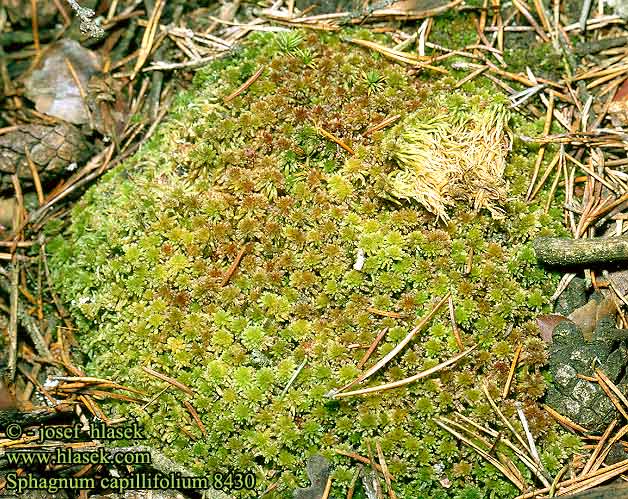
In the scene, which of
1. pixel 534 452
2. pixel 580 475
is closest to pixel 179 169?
pixel 534 452

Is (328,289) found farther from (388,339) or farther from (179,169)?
(179,169)

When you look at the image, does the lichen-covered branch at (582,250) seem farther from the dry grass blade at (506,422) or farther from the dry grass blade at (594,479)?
the dry grass blade at (594,479)

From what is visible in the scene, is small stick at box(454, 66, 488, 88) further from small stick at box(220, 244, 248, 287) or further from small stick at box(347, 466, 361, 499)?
small stick at box(347, 466, 361, 499)

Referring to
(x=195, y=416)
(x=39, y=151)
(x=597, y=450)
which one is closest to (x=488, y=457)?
(x=597, y=450)

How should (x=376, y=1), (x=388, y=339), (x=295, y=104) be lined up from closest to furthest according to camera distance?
1. (x=388, y=339)
2. (x=295, y=104)
3. (x=376, y=1)

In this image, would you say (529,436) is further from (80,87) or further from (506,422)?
(80,87)

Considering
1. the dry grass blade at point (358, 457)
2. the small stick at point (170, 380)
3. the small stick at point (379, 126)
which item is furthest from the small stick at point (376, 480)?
the small stick at point (379, 126)

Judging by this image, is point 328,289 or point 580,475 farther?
point 328,289
